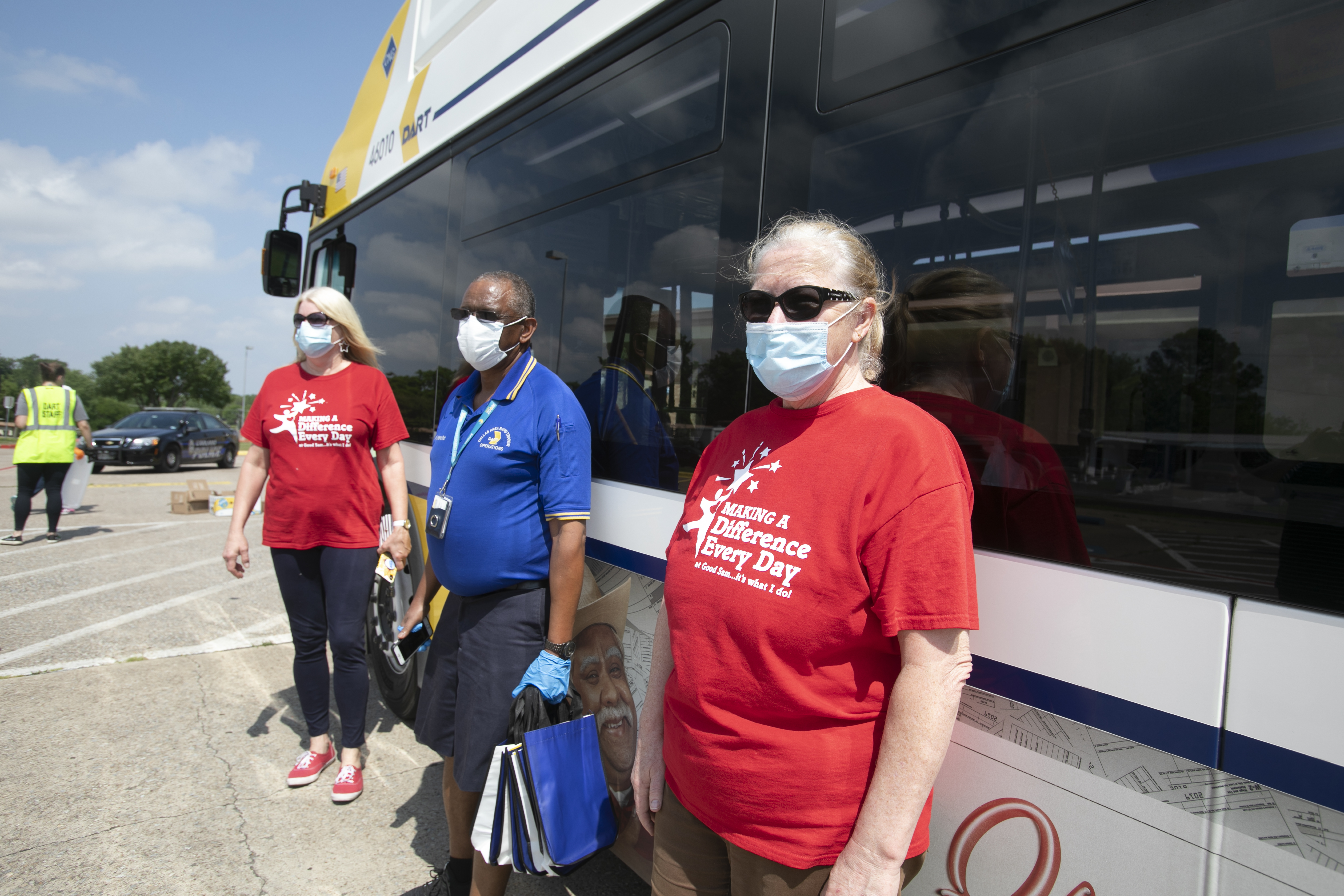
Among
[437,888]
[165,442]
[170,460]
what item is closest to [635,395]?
[437,888]

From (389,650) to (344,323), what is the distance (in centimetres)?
188

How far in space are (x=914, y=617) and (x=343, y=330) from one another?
2.76 m

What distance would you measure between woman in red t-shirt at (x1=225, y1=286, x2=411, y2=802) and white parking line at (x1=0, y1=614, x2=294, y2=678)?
143 centimetres

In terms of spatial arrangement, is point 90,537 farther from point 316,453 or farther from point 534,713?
point 534,713

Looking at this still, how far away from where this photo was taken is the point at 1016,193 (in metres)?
1.42

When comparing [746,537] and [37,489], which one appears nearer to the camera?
[746,537]

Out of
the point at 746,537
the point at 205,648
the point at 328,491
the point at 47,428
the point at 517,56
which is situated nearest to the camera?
the point at 746,537

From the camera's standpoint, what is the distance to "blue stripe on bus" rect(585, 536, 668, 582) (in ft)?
6.70

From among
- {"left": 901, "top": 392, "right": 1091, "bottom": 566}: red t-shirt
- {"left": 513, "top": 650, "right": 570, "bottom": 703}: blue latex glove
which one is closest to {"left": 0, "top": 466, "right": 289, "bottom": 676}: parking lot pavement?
{"left": 513, "top": 650, "right": 570, "bottom": 703}: blue latex glove

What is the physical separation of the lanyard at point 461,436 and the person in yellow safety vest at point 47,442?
7925 mm

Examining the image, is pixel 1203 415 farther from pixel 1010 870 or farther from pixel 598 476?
pixel 598 476

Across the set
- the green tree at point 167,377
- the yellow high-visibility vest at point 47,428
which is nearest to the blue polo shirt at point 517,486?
the yellow high-visibility vest at point 47,428

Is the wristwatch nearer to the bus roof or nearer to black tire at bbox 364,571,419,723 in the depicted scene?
the bus roof

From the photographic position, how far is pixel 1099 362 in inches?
52.1
